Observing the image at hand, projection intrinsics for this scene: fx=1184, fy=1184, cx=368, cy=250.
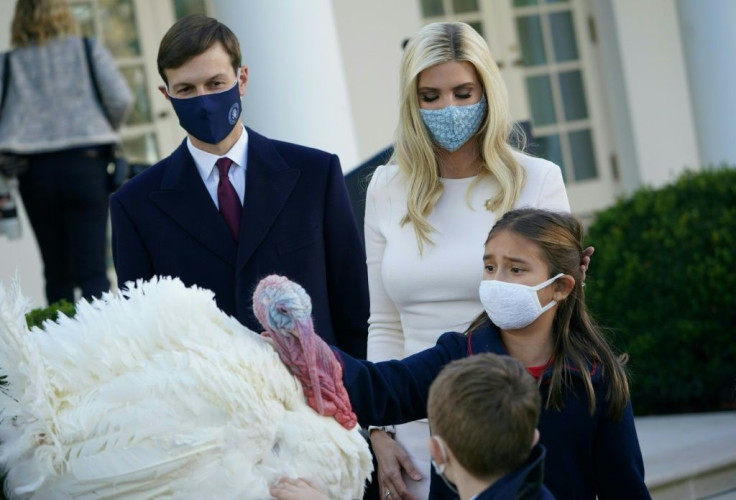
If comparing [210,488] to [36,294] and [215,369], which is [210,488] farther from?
[36,294]

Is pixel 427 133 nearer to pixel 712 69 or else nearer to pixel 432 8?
pixel 712 69

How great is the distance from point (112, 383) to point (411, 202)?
4.18 ft

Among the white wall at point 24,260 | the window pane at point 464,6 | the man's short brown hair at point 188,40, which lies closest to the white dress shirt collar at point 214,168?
the man's short brown hair at point 188,40

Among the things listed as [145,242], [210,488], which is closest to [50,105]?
[145,242]

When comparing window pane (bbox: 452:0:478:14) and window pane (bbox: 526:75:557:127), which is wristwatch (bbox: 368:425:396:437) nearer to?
window pane (bbox: 452:0:478:14)

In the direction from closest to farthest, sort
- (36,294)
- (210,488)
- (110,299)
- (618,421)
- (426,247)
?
(210,488), (110,299), (618,421), (426,247), (36,294)

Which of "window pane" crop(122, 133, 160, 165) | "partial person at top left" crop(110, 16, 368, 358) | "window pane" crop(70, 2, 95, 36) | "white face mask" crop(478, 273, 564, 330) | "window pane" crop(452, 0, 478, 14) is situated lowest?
"white face mask" crop(478, 273, 564, 330)

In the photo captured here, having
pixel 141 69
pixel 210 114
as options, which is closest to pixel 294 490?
pixel 210 114

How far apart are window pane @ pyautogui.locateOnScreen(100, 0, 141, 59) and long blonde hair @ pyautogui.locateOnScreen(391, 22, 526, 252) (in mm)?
6620

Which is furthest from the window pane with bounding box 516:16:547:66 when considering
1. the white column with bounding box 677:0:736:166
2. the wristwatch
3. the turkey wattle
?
the turkey wattle

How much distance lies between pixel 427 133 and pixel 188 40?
746 mm

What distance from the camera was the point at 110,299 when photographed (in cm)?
267

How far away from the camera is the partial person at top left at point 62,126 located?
6.40 metres

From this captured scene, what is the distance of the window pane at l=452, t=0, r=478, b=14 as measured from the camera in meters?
11.0
